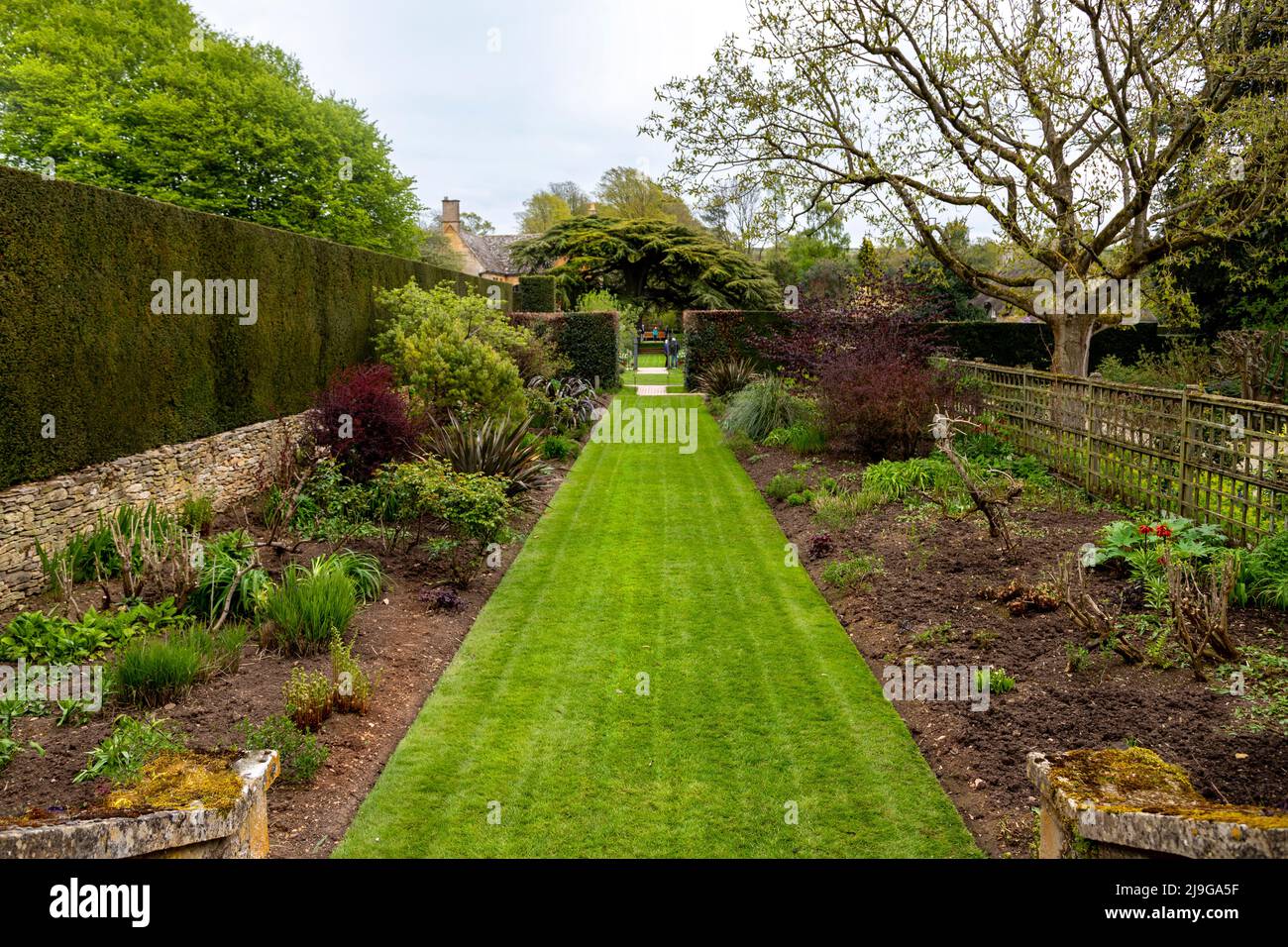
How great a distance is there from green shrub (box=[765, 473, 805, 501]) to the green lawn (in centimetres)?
288

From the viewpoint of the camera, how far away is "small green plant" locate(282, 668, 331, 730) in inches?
205

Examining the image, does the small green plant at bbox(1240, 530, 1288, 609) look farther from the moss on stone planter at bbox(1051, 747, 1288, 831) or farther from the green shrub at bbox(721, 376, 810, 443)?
the green shrub at bbox(721, 376, 810, 443)

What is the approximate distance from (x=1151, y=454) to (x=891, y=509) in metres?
2.75

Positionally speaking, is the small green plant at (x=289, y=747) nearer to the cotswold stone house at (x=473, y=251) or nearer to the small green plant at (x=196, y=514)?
the small green plant at (x=196, y=514)

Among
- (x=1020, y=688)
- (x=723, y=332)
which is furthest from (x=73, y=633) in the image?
(x=723, y=332)

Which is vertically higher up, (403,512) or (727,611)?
(403,512)

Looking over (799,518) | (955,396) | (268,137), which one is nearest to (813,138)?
(955,396)

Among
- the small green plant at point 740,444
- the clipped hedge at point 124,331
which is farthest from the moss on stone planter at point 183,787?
the small green plant at point 740,444

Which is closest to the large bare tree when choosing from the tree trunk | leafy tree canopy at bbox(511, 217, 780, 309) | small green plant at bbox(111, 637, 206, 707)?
the tree trunk

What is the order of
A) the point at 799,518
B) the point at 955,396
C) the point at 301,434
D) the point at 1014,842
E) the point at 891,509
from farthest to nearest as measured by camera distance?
the point at 955,396
the point at 301,434
the point at 799,518
the point at 891,509
the point at 1014,842

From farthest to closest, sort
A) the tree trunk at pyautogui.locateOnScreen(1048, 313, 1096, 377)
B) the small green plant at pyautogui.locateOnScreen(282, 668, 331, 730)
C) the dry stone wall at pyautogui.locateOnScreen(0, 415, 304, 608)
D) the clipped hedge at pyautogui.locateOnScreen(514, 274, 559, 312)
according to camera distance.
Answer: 1. the clipped hedge at pyautogui.locateOnScreen(514, 274, 559, 312)
2. the tree trunk at pyautogui.locateOnScreen(1048, 313, 1096, 377)
3. the dry stone wall at pyautogui.locateOnScreen(0, 415, 304, 608)
4. the small green plant at pyautogui.locateOnScreen(282, 668, 331, 730)

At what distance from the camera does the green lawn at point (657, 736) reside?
4270mm

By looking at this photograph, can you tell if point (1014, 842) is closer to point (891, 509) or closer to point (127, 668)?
point (127, 668)

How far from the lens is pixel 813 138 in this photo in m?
15.6
